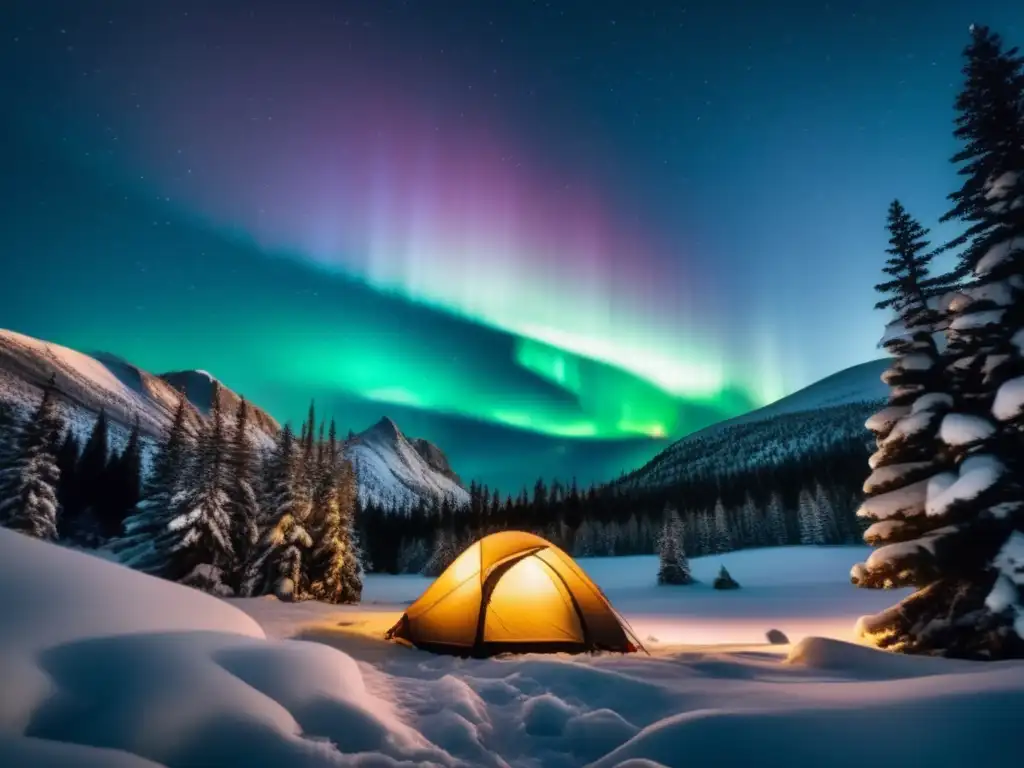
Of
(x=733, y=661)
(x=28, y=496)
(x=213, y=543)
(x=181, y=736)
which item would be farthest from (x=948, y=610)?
(x=28, y=496)

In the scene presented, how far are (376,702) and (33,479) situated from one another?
34872 millimetres

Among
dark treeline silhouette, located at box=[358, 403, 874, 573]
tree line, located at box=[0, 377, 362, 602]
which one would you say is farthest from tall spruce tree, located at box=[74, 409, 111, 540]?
tree line, located at box=[0, 377, 362, 602]

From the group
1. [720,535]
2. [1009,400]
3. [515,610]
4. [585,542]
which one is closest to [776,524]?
[720,535]

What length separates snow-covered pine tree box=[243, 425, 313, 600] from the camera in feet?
87.1

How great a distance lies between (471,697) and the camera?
17.9 ft

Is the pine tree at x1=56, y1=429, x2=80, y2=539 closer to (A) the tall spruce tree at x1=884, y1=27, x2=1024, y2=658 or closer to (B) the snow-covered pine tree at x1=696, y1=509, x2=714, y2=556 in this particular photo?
(A) the tall spruce tree at x1=884, y1=27, x2=1024, y2=658

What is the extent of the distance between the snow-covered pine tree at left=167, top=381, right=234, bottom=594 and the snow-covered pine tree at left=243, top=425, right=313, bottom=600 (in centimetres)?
164

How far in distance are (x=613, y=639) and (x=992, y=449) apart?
7547 millimetres

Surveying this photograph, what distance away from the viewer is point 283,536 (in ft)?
88.9

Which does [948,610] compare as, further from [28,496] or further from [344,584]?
[28,496]

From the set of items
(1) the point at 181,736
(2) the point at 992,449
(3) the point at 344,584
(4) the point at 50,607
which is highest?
(2) the point at 992,449

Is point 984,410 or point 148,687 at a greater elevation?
point 984,410

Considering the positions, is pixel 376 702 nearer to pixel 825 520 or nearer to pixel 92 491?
pixel 825 520

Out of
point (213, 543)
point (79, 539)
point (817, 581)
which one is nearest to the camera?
point (213, 543)
